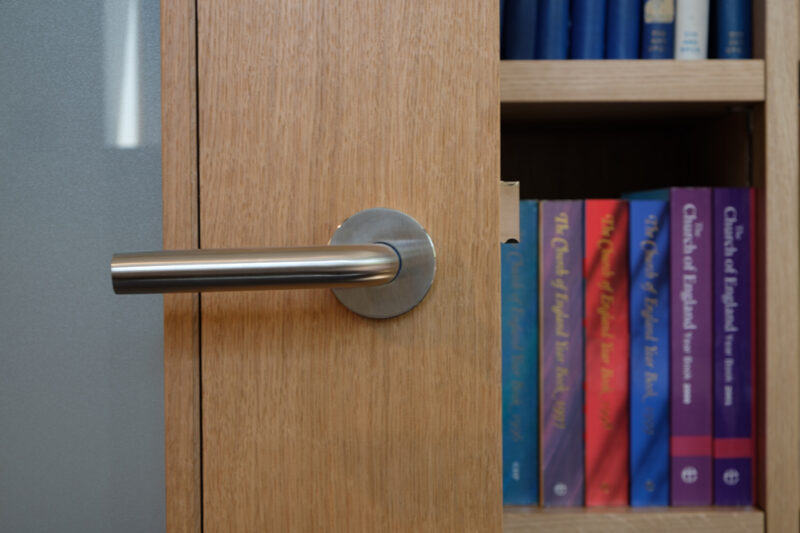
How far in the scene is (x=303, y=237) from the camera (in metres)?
0.28

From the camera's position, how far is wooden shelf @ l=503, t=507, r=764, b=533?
0.54m

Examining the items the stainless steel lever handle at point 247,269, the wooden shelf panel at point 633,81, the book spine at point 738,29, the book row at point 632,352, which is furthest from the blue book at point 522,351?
the stainless steel lever handle at point 247,269

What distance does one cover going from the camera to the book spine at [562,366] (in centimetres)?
56

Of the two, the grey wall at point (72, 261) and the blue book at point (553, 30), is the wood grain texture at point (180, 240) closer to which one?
the grey wall at point (72, 261)

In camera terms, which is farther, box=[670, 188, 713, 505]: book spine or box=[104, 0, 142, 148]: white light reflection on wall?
box=[670, 188, 713, 505]: book spine

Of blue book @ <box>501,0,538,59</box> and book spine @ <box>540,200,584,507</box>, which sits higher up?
blue book @ <box>501,0,538,59</box>

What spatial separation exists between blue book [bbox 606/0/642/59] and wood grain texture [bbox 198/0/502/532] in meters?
0.36

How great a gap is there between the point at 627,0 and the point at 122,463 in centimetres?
57

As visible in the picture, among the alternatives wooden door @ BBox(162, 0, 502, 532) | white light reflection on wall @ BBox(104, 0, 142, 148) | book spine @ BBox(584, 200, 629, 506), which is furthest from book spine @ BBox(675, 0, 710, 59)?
white light reflection on wall @ BBox(104, 0, 142, 148)

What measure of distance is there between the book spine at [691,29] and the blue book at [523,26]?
13 cm

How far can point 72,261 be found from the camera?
299 millimetres

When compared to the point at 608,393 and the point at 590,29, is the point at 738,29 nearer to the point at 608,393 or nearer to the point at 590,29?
the point at 590,29

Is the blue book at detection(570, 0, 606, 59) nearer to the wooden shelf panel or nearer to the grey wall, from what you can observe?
the wooden shelf panel

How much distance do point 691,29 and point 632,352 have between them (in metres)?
0.31
